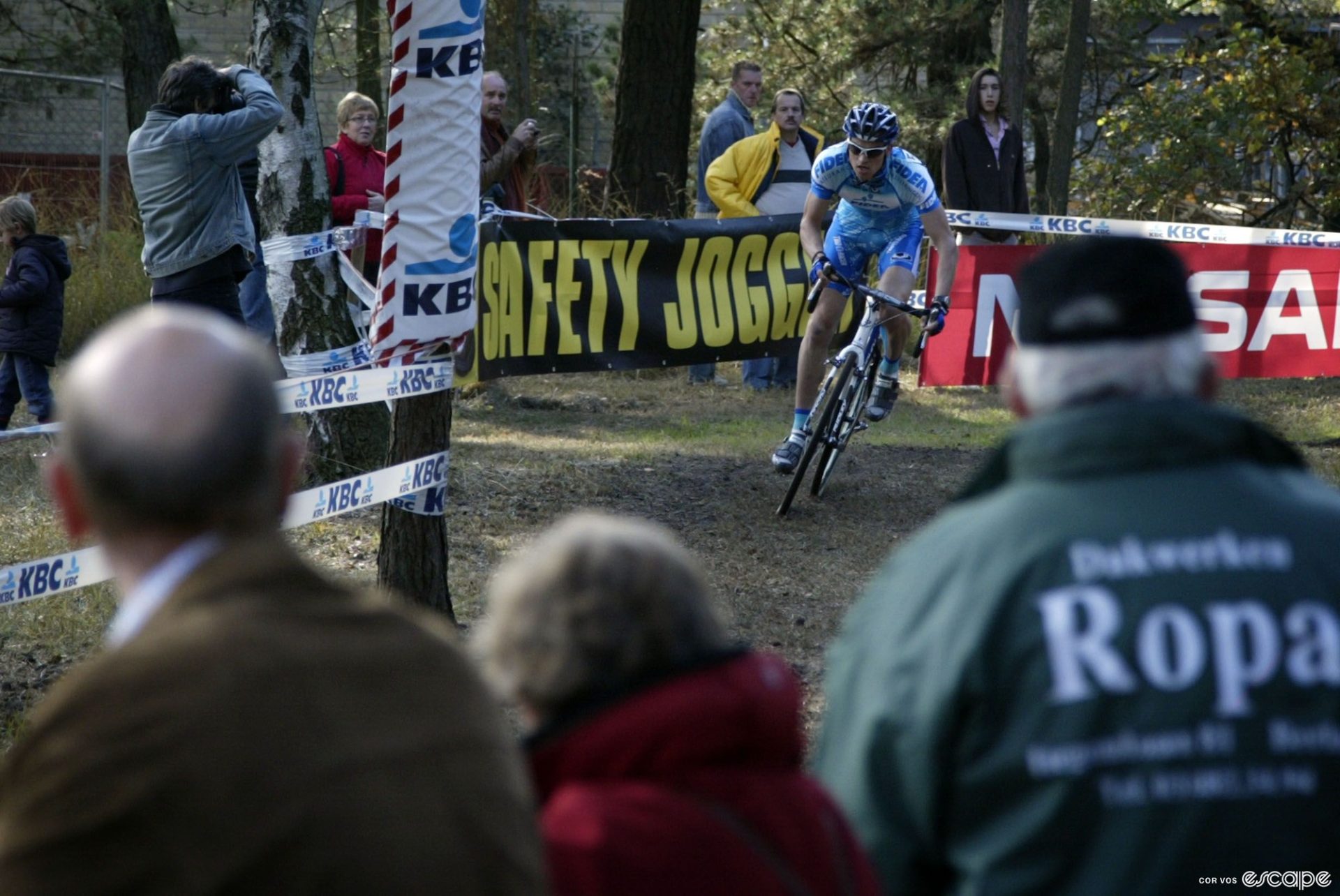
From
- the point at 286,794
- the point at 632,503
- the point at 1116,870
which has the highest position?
the point at 286,794

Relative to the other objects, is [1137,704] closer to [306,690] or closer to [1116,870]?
[1116,870]

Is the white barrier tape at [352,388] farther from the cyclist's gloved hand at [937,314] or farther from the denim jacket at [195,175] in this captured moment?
the cyclist's gloved hand at [937,314]

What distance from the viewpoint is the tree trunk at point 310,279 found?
7820 mm

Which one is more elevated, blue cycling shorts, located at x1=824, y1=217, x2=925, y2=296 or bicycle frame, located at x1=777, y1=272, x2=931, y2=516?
blue cycling shorts, located at x1=824, y1=217, x2=925, y2=296

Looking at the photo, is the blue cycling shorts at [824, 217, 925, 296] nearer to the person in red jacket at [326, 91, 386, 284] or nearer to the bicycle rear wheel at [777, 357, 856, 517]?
the bicycle rear wheel at [777, 357, 856, 517]

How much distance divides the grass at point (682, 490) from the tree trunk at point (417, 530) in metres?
0.51

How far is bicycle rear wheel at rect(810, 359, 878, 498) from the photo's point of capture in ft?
28.1

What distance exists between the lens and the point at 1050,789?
77.7 inches

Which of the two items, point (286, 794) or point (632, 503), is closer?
point (286, 794)

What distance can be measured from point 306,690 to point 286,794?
0.37ft

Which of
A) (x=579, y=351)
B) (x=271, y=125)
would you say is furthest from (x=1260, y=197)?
(x=271, y=125)

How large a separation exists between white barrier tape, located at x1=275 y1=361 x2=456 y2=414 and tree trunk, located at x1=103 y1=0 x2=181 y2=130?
13.9 m

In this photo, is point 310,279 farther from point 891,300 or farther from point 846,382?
point 891,300

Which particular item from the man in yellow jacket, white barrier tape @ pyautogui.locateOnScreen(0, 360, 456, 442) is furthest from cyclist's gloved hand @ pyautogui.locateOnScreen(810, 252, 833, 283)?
the man in yellow jacket
